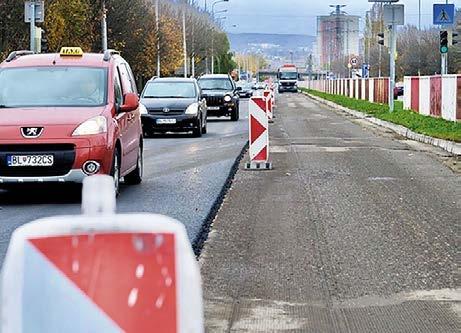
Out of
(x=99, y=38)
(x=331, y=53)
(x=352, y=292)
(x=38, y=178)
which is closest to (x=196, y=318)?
(x=352, y=292)

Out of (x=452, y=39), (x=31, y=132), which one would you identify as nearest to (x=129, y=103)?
(x=31, y=132)

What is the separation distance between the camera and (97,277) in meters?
2.42

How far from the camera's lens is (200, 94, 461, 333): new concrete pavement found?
660 centimetres

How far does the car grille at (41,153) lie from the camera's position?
11867 millimetres

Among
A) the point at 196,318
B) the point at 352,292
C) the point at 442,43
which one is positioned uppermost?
the point at 442,43

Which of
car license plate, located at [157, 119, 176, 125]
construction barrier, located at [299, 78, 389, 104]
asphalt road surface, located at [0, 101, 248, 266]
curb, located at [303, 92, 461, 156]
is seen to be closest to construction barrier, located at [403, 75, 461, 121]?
curb, located at [303, 92, 461, 156]

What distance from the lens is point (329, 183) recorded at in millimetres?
14477

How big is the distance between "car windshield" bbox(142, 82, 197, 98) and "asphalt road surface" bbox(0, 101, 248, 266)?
23.2ft

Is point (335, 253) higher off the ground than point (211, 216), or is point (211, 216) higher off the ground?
point (211, 216)

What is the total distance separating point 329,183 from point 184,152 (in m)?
7.15

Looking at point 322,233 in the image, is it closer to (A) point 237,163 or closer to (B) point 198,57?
(A) point 237,163

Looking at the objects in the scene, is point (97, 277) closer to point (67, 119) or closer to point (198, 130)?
point (67, 119)

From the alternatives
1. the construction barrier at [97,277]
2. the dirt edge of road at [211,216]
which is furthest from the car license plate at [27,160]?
the construction barrier at [97,277]

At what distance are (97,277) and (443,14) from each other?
106 ft
